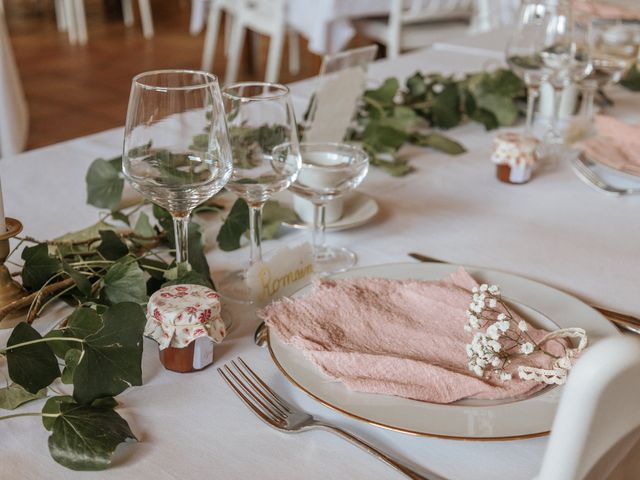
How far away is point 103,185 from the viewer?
3.54ft

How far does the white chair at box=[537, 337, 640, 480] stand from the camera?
0.40 m

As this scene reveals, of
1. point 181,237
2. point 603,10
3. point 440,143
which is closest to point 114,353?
point 181,237

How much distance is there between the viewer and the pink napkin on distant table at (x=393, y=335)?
658 mm

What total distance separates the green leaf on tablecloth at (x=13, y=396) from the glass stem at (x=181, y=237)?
193 millimetres

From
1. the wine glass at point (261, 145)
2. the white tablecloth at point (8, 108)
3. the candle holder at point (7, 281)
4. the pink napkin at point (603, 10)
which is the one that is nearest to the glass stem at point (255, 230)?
the wine glass at point (261, 145)

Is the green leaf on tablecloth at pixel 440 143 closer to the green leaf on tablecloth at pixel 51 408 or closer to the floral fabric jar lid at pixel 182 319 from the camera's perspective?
the floral fabric jar lid at pixel 182 319

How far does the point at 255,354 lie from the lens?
2.50 feet

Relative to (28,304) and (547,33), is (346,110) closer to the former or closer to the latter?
(547,33)

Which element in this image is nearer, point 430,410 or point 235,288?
point 430,410

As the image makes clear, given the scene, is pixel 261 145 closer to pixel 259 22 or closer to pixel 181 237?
pixel 181 237

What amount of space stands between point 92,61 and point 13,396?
4.64 meters

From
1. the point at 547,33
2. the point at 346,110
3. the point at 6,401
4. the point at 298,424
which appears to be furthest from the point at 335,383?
the point at 547,33

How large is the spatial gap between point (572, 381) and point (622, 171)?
885mm

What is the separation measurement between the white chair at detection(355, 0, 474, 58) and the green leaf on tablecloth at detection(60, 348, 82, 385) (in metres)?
2.84
